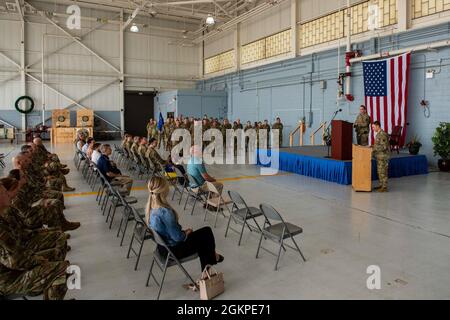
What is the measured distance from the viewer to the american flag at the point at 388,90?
10733 millimetres

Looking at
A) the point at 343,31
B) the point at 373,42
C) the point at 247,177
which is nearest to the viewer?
the point at 247,177

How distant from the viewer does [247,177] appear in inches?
360

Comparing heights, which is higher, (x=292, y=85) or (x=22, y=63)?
(x=22, y=63)

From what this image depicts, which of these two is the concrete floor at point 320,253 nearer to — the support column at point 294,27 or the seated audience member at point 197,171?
the seated audience member at point 197,171

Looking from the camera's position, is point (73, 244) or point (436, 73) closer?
point (73, 244)

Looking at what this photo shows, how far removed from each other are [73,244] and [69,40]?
19588 millimetres

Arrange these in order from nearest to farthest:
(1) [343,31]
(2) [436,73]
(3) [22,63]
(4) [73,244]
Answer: (4) [73,244]
(2) [436,73]
(1) [343,31]
(3) [22,63]

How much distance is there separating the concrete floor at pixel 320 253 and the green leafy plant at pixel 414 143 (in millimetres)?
3405

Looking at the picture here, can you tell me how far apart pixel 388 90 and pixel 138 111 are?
17.5m

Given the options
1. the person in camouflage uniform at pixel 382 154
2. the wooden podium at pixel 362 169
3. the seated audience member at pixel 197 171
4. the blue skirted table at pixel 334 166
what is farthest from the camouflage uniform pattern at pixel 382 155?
the seated audience member at pixel 197 171

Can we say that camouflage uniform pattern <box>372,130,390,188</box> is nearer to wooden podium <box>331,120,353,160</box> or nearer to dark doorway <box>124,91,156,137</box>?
wooden podium <box>331,120,353,160</box>
